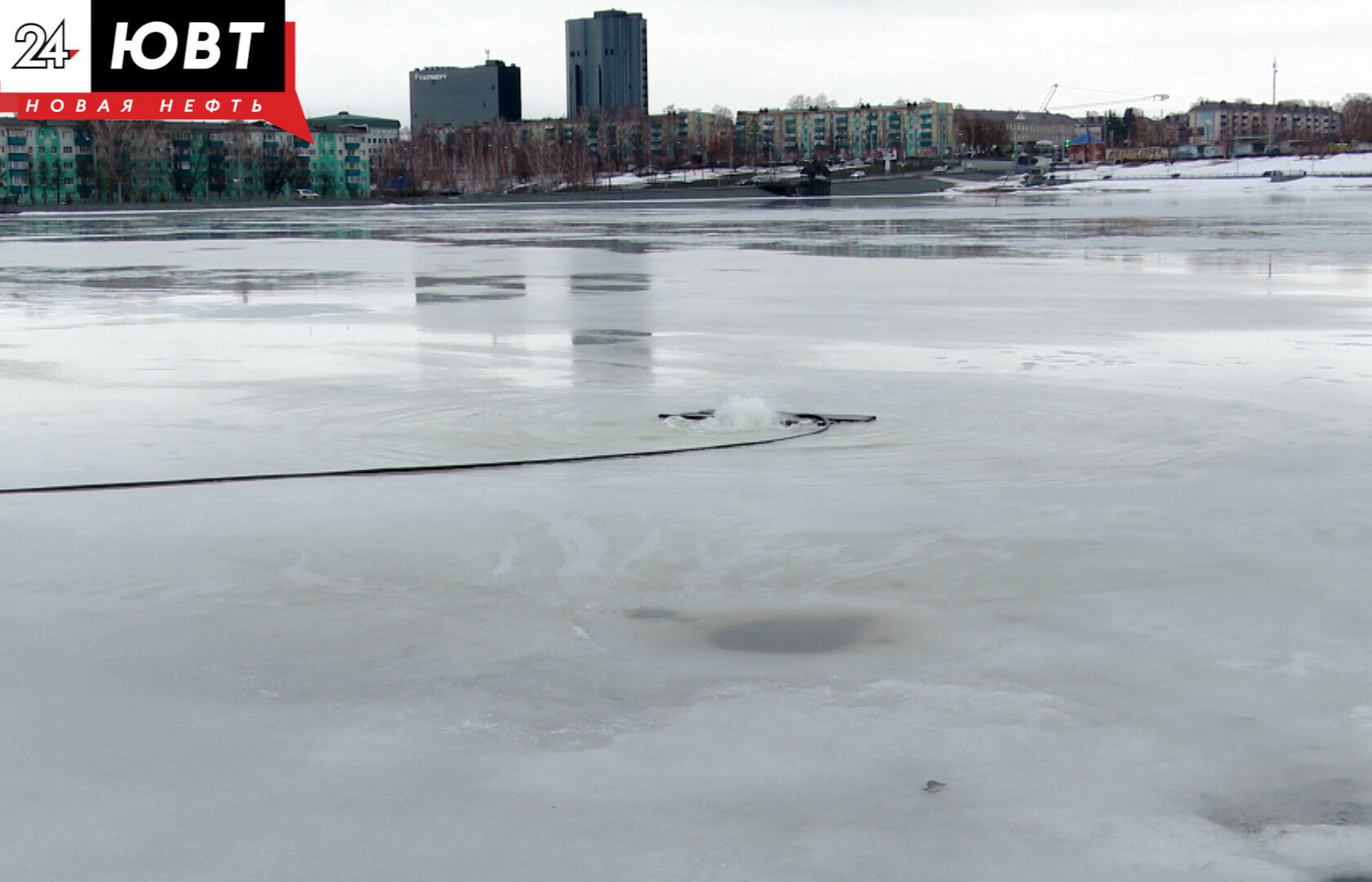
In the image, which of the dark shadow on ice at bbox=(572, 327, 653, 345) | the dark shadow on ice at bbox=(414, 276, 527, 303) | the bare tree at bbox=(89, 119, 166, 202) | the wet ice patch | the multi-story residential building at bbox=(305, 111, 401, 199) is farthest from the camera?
the multi-story residential building at bbox=(305, 111, 401, 199)

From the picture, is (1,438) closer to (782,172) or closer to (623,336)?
(623,336)

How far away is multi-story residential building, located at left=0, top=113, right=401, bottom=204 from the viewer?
132 metres

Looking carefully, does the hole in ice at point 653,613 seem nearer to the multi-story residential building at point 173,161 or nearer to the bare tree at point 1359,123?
the multi-story residential building at point 173,161

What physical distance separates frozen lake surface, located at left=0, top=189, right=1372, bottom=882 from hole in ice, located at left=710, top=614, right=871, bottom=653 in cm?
1

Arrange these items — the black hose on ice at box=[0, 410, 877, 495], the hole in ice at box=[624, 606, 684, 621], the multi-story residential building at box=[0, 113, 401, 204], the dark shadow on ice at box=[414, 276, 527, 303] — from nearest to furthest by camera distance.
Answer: the hole in ice at box=[624, 606, 684, 621]
the black hose on ice at box=[0, 410, 877, 495]
the dark shadow on ice at box=[414, 276, 527, 303]
the multi-story residential building at box=[0, 113, 401, 204]

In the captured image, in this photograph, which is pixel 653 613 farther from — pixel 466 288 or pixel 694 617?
pixel 466 288

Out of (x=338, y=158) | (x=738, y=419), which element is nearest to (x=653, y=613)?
(x=738, y=419)

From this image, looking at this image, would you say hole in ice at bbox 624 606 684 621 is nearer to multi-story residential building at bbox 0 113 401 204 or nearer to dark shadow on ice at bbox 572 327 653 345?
dark shadow on ice at bbox 572 327 653 345

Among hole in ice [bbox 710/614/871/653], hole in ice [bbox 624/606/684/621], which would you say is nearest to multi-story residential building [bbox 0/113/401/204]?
hole in ice [bbox 624/606/684/621]

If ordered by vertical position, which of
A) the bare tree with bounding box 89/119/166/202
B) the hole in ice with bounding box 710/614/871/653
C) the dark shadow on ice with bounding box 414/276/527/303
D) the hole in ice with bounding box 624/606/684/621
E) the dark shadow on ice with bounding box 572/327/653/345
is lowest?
the hole in ice with bounding box 710/614/871/653

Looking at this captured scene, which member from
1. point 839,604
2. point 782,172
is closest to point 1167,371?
point 839,604

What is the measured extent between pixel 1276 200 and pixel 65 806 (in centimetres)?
5716

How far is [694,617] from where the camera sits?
3824 millimetres

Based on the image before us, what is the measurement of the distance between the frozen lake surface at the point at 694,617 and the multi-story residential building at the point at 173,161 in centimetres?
11809
